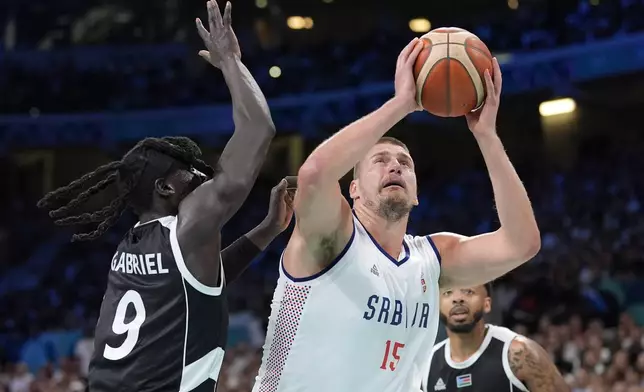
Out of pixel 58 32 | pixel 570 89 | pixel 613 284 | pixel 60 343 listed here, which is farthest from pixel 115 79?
pixel 613 284

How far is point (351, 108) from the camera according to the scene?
64.6 ft

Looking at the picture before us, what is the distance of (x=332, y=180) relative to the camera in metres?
3.50

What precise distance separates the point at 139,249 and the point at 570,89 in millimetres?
16092

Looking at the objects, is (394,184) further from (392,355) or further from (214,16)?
(214,16)

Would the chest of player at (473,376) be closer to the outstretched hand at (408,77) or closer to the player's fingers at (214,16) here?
the outstretched hand at (408,77)

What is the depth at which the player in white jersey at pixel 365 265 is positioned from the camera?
3574 mm

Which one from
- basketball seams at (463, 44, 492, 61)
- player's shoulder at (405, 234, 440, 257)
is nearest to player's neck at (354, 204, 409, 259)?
player's shoulder at (405, 234, 440, 257)

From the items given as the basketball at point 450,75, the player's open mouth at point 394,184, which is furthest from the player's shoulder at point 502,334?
the basketball at point 450,75

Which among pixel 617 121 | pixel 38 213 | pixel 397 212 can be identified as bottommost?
pixel 38 213

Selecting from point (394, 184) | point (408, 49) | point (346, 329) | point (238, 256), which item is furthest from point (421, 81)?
point (238, 256)

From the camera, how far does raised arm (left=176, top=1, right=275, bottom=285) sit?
11.1 feet

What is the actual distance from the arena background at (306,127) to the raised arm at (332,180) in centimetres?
775

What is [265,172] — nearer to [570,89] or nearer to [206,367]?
[570,89]

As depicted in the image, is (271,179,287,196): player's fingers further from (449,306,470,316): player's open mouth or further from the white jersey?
(449,306,470,316): player's open mouth
